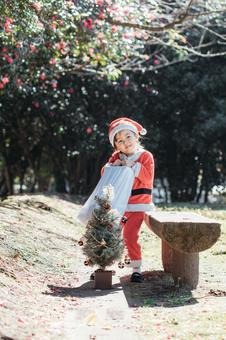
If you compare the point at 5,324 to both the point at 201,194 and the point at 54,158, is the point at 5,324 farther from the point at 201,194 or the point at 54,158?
the point at 201,194

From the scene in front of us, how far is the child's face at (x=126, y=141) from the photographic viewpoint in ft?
23.1

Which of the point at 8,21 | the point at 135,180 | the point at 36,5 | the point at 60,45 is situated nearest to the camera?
the point at 135,180

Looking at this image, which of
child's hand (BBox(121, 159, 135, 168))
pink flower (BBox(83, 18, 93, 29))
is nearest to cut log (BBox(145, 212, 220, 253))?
child's hand (BBox(121, 159, 135, 168))

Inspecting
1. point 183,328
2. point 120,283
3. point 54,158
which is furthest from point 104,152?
point 183,328

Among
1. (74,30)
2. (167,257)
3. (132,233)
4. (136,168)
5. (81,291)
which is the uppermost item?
(74,30)

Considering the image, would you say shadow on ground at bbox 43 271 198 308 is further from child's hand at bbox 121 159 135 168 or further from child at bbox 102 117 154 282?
child's hand at bbox 121 159 135 168

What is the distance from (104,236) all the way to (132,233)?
61 cm

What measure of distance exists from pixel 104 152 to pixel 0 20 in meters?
10.0

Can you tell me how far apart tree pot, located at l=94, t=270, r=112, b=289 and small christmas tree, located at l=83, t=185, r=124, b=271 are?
0.17ft

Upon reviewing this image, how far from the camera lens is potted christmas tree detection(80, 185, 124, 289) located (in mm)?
6352

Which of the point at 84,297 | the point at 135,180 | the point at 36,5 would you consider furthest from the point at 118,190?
the point at 36,5

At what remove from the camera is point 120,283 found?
22.2 ft

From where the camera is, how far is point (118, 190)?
22.4 feet

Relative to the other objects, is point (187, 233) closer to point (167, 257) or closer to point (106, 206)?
point (106, 206)
